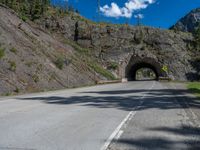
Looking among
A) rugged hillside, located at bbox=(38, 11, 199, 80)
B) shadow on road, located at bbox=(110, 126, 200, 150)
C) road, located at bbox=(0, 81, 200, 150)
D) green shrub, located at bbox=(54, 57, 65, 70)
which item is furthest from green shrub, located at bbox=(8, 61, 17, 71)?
rugged hillside, located at bbox=(38, 11, 199, 80)

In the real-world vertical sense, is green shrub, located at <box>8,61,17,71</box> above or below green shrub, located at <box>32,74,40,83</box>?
above

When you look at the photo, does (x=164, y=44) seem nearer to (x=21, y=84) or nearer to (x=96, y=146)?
(x=21, y=84)

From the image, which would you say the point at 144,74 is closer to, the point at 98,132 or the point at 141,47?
the point at 141,47

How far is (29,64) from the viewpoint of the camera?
2834cm

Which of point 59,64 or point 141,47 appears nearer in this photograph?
point 59,64

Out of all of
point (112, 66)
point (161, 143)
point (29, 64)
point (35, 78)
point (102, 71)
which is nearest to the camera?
point (161, 143)

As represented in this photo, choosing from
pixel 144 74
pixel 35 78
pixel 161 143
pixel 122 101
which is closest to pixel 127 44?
pixel 35 78

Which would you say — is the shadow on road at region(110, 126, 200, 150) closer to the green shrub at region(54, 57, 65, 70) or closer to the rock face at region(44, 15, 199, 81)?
the green shrub at region(54, 57, 65, 70)

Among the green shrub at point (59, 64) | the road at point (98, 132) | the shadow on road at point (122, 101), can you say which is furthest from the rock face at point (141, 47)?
the road at point (98, 132)

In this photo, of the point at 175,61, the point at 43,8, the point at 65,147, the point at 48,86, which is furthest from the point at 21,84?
the point at 175,61

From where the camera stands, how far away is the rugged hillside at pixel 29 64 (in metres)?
24.3

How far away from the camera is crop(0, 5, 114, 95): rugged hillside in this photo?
24.3 meters

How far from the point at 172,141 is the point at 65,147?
8.00ft

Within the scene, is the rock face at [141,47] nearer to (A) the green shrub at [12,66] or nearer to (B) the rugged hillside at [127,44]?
(B) the rugged hillside at [127,44]
